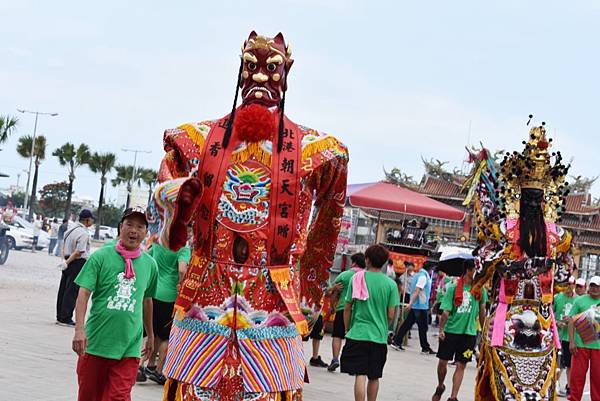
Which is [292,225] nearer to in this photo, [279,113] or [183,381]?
[279,113]

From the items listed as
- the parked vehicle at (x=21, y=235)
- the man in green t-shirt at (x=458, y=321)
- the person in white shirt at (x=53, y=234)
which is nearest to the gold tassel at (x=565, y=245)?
the man in green t-shirt at (x=458, y=321)

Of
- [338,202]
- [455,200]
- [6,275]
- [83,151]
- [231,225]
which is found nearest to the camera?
[231,225]

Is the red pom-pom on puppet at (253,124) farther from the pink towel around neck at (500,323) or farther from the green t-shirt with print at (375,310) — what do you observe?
the green t-shirt with print at (375,310)

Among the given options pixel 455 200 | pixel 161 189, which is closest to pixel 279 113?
pixel 161 189

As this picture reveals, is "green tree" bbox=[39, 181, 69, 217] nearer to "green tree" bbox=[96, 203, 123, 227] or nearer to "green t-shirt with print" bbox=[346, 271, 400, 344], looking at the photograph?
"green tree" bbox=[96, 203, 123, 227]

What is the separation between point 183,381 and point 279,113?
1391 millimetres

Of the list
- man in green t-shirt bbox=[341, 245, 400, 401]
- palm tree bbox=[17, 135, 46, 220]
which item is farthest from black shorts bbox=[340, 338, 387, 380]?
palm tree bbox=[17, 135, 46, 220]

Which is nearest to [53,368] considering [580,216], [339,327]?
[339,327]

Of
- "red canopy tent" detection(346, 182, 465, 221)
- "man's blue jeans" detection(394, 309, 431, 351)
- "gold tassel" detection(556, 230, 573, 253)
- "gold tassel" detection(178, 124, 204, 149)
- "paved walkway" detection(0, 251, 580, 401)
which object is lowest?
"paved walkway" detection(0, 251, 580, 401)

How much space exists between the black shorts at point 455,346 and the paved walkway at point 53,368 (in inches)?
22.9

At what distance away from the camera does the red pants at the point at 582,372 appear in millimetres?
9859

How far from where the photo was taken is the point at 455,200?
172 feet

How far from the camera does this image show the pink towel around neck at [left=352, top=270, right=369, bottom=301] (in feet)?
28.8

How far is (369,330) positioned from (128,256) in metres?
3.36
